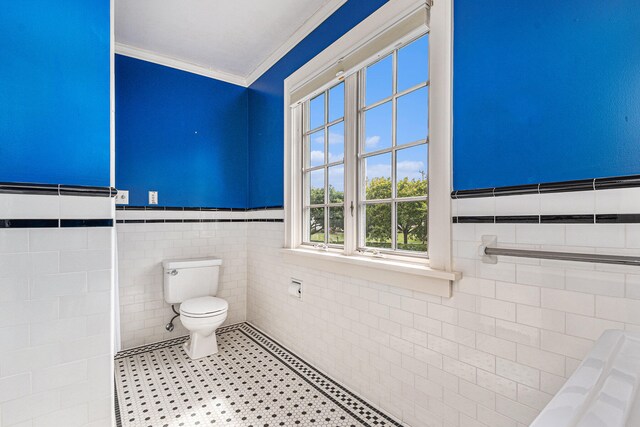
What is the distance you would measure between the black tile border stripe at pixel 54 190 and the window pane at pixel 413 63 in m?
1.63

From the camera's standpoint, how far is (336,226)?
2223mm

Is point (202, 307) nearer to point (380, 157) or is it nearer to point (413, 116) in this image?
point (380, 157)

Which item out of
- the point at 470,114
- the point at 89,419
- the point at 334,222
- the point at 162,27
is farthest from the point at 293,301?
the point at 162,27

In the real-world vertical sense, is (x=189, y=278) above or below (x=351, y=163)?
below

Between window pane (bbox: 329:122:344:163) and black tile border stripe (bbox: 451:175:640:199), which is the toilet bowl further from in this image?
black tile border stripe (bbox: 451:175:640:199)

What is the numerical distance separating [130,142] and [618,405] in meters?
3.13

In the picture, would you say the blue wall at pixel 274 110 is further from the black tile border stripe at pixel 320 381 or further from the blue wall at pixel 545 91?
the black tile border stripe at pixel 320 381

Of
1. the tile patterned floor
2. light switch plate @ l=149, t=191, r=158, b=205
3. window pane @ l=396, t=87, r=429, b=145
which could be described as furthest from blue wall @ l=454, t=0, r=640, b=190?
light switch plate @ l=149, t=191, r=158, b=205

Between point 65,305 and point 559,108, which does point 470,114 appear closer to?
point 559,108

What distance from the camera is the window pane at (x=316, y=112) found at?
2.38 metres

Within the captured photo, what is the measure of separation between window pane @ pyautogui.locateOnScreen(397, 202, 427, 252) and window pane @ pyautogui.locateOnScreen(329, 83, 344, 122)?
2.76 feet

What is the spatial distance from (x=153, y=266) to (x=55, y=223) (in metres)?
1.44

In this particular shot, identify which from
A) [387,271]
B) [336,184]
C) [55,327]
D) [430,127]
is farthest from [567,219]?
[55,327]

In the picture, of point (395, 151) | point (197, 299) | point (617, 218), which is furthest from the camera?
point (197, 299)
